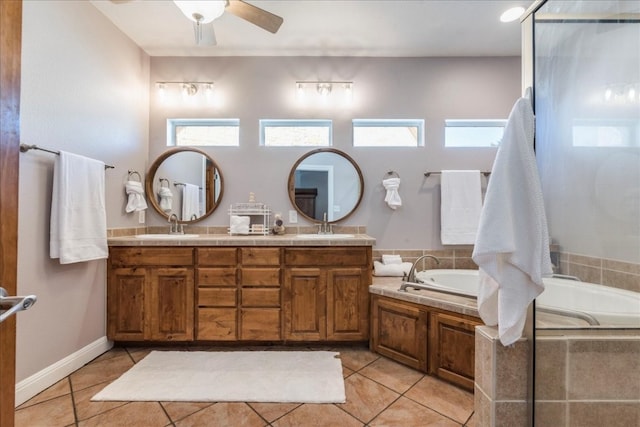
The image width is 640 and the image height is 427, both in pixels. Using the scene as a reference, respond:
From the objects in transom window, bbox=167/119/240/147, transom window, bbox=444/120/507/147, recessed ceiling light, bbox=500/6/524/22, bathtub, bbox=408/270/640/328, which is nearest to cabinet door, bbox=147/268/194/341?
transom window, bbox=167/119/240/147

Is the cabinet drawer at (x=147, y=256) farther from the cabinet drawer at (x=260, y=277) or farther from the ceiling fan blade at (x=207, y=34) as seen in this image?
the ceiling fan blade at (x=207, y=34)

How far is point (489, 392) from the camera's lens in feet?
3.61

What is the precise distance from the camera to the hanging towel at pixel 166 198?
2.79 meters

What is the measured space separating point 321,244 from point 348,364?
926 mm

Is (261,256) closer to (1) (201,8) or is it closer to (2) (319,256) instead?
(2) (319,256)

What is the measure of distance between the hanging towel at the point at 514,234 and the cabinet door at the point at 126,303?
244 centimetres

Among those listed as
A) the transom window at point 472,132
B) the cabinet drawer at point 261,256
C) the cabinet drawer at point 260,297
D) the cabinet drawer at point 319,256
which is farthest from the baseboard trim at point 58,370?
the transom window at point 472,132

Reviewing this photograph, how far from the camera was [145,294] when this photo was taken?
2.22 metres

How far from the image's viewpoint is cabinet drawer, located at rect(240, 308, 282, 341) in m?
2.22

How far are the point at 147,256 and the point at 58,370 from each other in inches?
34.7

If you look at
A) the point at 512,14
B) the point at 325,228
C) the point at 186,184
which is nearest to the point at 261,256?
the point at 325,228

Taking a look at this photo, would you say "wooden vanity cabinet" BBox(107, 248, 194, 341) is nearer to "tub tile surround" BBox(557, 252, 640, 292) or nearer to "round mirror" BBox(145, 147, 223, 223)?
"round mirror" BBox(145, 147, 223, 223)

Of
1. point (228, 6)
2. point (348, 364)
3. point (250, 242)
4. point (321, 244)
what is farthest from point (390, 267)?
point (228, 6)

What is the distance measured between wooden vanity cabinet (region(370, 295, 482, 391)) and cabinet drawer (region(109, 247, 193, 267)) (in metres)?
1.64
